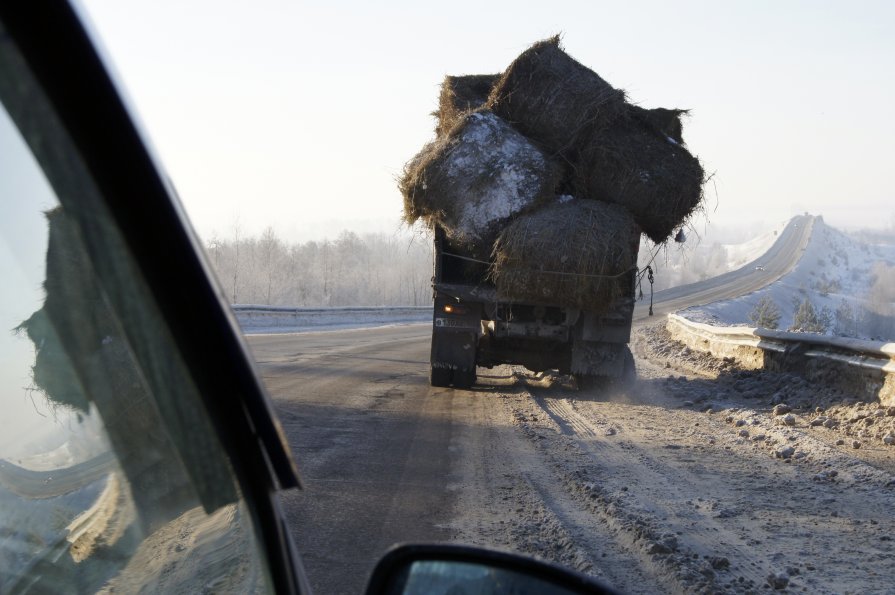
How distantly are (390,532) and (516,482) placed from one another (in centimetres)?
173

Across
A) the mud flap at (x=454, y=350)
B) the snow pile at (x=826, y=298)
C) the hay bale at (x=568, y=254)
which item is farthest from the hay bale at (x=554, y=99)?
the snow pile at (x=826, y=298)

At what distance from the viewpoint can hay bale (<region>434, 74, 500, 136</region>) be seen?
12727mm

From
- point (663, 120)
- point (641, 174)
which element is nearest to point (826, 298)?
point (663, 120)

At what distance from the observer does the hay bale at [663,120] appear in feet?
38.7

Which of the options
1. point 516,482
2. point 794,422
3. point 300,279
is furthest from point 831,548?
point 300,279

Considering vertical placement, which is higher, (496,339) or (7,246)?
(7,246)

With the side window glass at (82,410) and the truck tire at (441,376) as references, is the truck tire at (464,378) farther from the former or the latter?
the side window glass at (82,410)

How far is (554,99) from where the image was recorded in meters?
11.7

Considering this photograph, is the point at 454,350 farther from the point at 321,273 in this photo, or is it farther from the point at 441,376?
Result: the point at 321,273

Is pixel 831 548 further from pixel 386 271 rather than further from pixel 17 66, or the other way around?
pixel 386 271

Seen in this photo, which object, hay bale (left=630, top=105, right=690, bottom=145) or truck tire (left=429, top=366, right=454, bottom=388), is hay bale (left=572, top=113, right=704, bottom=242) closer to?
hay bale (left=630, top=105, right=690, bottom=145)

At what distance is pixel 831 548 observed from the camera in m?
4.94

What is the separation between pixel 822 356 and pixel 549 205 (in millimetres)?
3913

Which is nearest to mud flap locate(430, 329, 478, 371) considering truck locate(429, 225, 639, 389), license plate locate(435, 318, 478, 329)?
truck locate(429, 225, 639, 389)
